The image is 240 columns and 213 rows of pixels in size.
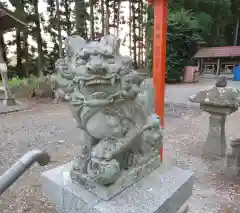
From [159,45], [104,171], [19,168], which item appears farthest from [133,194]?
[159,45]

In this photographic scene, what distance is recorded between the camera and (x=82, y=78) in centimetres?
103

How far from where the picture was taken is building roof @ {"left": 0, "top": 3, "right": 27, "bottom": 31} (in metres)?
6.76

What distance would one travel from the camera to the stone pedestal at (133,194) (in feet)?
3.95

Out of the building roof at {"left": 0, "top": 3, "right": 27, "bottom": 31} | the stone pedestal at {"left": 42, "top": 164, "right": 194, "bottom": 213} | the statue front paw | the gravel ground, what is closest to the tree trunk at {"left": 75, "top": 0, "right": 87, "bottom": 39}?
the building roof at {"left": 0, "top": 3, "right": 27, "bottom": 31}

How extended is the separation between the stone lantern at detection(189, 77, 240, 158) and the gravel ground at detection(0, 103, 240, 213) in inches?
9.4

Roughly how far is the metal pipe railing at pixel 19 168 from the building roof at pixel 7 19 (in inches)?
273

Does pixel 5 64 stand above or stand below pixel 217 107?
above

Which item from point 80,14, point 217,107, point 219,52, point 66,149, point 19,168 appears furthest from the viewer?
point 219,52

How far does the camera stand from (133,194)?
130cm

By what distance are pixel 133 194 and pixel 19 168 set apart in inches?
25.0

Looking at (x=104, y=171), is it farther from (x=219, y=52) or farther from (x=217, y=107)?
(x=219, y=52)

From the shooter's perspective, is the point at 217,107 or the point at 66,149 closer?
the point at 217,107

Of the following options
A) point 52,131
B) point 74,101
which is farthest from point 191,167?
point 52,131

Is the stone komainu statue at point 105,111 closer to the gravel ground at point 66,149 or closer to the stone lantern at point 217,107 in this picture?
the gravel ground at point 66,149
